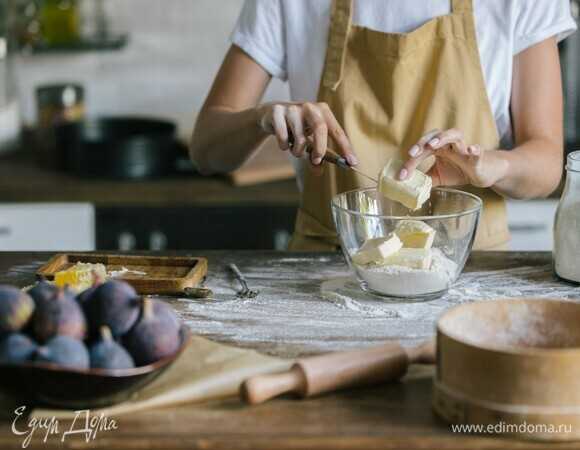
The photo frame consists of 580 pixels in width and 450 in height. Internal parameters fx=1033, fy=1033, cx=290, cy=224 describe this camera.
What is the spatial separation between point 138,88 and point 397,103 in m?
1.69

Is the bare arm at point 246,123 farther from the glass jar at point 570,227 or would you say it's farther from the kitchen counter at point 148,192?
the kitchen counter at point 148,192

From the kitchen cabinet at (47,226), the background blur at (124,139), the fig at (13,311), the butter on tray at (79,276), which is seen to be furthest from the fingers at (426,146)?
the kitchen cabinet at (47,226)

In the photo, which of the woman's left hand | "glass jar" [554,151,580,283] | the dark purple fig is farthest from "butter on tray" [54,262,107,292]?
"glass jar" [554,151,580,283]

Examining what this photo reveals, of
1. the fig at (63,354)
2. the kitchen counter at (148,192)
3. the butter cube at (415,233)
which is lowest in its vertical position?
the kitchen counter at (148,192)

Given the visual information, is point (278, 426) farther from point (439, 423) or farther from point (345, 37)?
point (345, 37)

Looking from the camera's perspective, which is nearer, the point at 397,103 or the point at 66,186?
the point at 397,103

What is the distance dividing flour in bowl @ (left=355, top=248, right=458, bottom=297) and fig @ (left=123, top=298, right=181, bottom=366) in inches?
20.2

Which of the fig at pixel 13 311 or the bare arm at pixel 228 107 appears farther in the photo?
the bare arm at pixel 228 107

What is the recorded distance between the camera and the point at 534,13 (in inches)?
79.5

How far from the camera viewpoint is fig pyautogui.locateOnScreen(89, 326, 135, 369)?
1134 millimetres

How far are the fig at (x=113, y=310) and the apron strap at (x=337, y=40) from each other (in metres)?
1.01

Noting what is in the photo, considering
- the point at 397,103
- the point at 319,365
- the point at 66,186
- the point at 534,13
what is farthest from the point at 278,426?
the point at 66,186

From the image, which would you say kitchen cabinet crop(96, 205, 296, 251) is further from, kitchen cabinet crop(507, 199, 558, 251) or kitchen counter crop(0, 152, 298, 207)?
kitchen cabinet crop(507, 199, 558, 251)

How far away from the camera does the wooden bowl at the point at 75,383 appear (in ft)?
3.66
